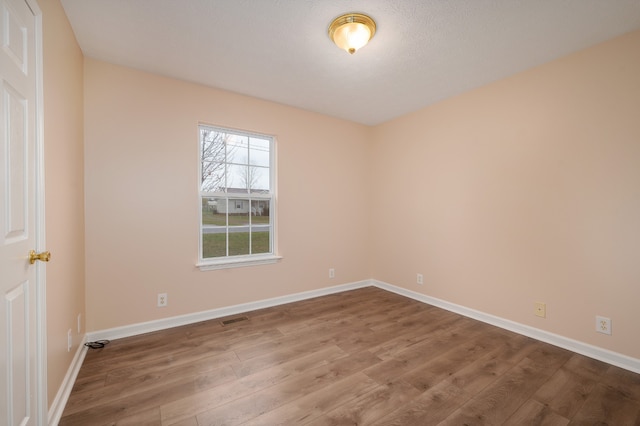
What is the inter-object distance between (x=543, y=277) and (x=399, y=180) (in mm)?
2002

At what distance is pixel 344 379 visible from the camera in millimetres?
1916

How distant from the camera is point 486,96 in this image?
9.50ft

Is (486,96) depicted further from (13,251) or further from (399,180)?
(13,251)

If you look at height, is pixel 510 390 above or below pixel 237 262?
below

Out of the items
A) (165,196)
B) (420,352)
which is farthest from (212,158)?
(420,352)

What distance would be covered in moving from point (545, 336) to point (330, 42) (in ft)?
10.8

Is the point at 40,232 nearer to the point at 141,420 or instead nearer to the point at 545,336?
the point at 141,420

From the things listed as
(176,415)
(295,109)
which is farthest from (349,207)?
(176,415)

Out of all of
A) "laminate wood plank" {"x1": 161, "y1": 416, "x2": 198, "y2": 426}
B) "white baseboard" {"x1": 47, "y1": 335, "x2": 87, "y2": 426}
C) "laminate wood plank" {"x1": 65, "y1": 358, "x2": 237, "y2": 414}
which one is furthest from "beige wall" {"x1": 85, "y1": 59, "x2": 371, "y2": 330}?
"laminate wood plank" {"x1": 161, "y1": 416, "x2": 198, "y2": 426}

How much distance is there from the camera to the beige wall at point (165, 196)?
2.44 m

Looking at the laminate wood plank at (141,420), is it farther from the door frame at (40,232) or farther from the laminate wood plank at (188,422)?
the door frame at (40,232)

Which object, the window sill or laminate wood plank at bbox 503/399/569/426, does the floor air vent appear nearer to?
the window sill

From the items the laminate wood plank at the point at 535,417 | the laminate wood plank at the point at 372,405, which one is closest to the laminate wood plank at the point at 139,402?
the laminate wood plank at the point at 372,405

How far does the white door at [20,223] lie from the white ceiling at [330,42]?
0.88 m
